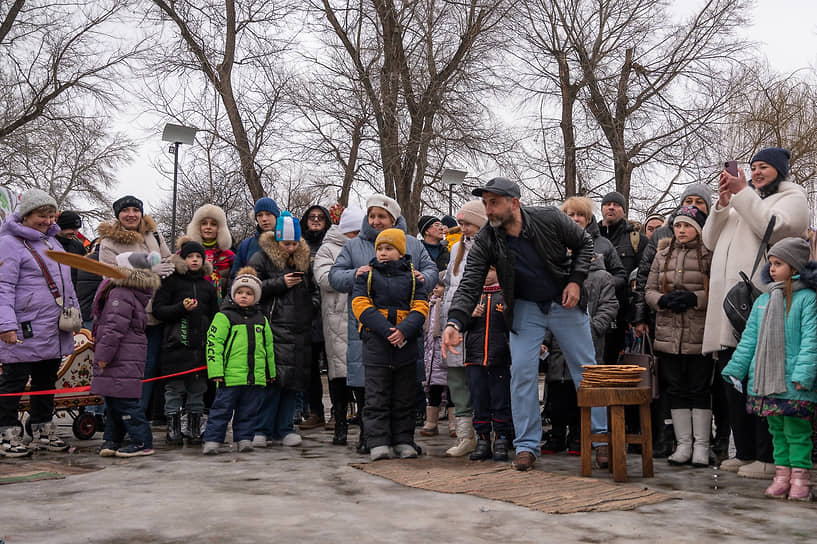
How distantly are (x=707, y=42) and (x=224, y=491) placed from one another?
1757 centimetres

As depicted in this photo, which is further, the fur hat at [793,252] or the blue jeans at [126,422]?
the blue jeans at [126,422]

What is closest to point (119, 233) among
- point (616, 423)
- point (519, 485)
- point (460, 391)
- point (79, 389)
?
point (79, 389)

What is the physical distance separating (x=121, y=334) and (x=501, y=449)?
3.07 meters

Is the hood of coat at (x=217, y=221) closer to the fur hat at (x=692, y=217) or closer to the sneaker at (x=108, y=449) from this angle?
the sneaker at (x=108, y=449)

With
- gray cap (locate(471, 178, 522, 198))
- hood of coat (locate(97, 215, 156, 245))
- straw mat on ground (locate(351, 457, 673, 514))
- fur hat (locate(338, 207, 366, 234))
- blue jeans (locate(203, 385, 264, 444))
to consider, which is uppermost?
fur hat (locate(338, 207, 366, 234))

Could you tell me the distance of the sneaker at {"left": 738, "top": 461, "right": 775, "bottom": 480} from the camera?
5633mm

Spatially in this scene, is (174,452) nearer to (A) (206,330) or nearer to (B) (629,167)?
(A) (206,330)

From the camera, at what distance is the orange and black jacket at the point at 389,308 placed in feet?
21.1

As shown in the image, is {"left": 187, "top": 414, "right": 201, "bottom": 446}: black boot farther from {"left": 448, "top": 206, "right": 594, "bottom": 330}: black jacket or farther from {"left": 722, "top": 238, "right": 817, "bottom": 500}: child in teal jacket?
{"left": 722, "top": 238, "right": 817, "bottom": 500}: child in teal jacket

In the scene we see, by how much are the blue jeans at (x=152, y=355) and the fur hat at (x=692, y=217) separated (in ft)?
15.2

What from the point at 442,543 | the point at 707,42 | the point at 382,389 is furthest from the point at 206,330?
the point at 707,42

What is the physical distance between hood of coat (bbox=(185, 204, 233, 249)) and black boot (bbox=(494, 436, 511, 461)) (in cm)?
352

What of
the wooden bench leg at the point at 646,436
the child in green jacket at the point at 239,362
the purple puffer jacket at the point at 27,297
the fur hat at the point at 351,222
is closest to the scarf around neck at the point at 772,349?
the wooden bench leg at the point at 646,436

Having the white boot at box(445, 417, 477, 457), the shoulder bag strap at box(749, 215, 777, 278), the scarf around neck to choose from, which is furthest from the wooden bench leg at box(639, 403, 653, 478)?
the white boot at box(445, 417, 477, 457)
